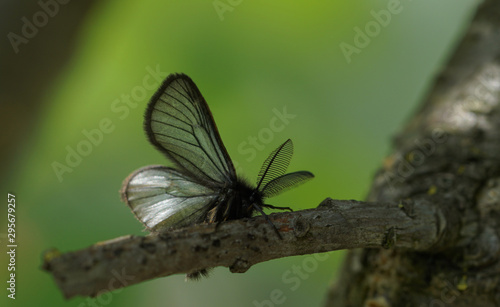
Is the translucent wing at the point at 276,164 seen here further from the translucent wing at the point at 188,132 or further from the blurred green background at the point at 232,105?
the blurred green background at the point at 232,105

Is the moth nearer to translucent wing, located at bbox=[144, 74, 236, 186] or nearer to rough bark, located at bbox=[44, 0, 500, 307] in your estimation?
translucent wing, located at bbox=[144, 74, 236, 186]

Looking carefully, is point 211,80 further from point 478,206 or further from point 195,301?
point 478,206

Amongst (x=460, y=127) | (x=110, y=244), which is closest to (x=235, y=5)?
(x=460, y=127)

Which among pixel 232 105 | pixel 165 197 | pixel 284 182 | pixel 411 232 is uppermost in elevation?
pixel 232 105

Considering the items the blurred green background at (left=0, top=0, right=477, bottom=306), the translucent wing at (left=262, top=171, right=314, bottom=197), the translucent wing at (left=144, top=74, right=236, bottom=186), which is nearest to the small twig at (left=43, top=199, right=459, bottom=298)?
the translucent wing at (left=262, top=171, right=314, bottom=197)

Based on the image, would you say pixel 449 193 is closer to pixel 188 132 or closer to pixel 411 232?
pixel 411 232

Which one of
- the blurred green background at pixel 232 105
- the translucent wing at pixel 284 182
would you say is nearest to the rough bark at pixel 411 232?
the translucent wing at pixel 284 182

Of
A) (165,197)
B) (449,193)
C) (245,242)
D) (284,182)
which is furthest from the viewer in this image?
(449,193)

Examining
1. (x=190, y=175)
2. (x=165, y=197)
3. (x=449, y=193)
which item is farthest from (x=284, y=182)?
(x=449, y=193)
